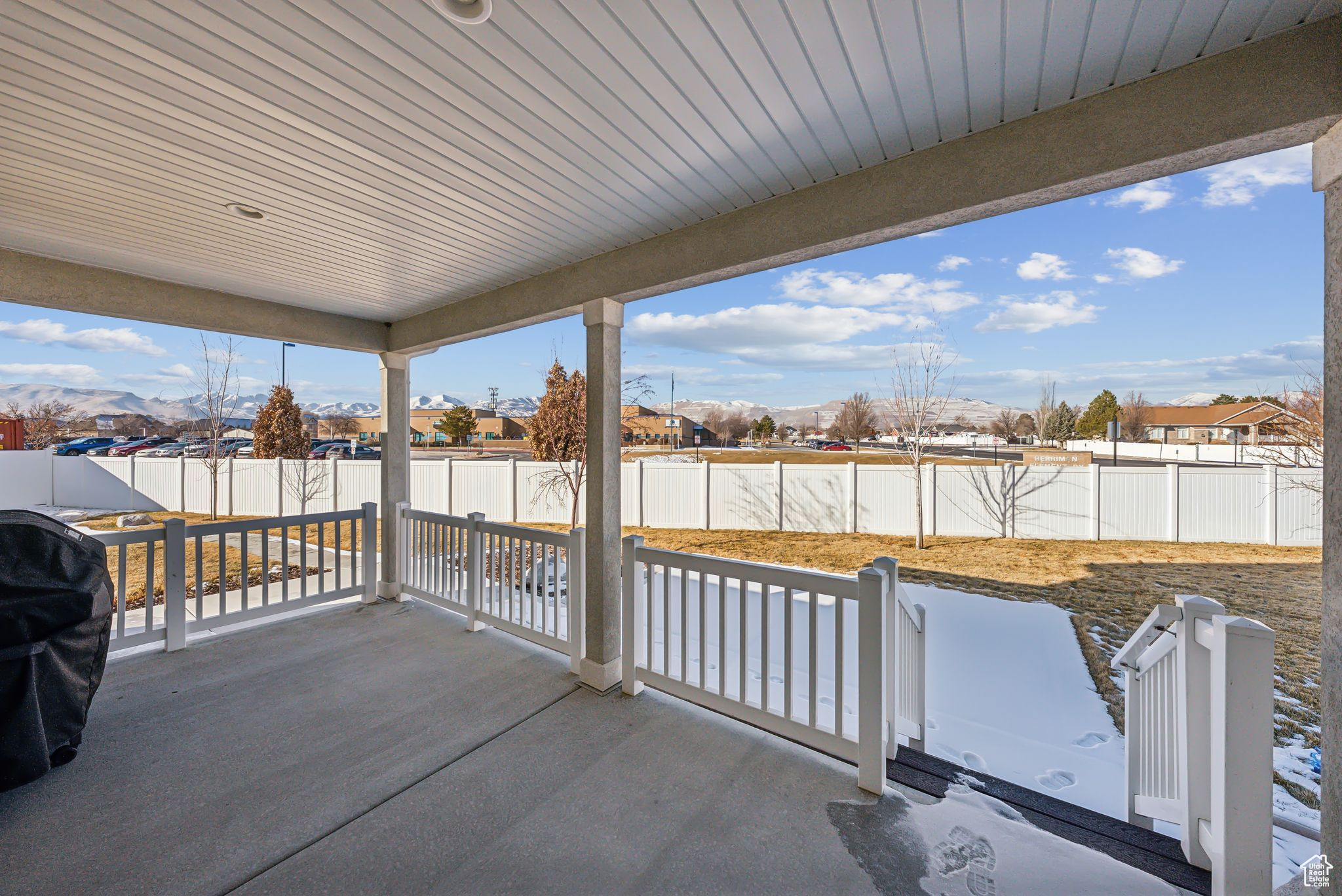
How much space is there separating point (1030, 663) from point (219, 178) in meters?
6.47

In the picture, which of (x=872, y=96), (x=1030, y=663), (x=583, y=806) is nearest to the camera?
(x=872, y=96)

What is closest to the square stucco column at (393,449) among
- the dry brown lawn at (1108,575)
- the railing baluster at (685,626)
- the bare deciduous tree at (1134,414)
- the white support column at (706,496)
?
the railing baluster at (685,626)

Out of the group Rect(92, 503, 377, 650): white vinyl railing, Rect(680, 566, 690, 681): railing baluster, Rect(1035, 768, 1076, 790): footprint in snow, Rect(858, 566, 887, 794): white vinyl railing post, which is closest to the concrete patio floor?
Rect(858, 566, 887, 794): white vinyl railing post

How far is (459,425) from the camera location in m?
15.5

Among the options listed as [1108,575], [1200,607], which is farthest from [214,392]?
[1108,575]

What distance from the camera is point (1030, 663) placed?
443 cm

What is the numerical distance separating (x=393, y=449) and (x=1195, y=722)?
557cm

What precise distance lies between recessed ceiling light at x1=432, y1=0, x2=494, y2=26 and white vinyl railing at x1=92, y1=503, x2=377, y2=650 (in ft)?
11.9

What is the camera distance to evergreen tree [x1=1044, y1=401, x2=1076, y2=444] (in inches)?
384

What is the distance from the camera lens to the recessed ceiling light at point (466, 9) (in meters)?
1.26

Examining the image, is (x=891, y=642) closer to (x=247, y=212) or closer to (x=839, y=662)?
(x=839, y=662)

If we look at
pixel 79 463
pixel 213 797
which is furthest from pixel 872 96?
pixel 79 463

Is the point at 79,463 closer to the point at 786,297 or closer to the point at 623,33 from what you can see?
the point at 623,33

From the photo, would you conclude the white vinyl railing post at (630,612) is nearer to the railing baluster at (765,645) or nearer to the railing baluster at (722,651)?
the railing baluster at (722,651)
